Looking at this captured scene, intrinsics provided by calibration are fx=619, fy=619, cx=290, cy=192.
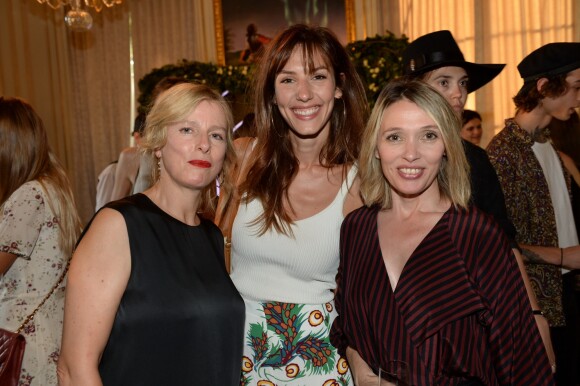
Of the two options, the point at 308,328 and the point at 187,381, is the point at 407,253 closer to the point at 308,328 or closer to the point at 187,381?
the point at 308,328

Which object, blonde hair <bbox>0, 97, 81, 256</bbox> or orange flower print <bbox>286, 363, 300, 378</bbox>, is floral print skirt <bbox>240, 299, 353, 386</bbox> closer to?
orange flower print <bbox>286, 363, 300, 378</bbox>

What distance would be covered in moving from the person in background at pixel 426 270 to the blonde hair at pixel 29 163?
157 centimetres

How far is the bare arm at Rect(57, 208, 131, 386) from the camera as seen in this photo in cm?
179

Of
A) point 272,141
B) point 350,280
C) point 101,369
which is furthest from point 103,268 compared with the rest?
point 272,141

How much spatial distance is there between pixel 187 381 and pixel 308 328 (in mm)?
569

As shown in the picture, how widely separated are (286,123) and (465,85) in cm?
82

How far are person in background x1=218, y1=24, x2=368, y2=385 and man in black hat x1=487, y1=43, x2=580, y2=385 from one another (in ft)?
2.94

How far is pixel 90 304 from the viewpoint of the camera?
1788 millimetres

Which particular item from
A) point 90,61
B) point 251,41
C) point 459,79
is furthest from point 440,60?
point 90,61

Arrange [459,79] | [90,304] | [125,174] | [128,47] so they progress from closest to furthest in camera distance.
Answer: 1. [90,304]
2. [459,79]
3. [125,174]
4. [128,47]

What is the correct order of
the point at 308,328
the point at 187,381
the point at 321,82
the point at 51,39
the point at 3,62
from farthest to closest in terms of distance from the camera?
the point at 51,39, the point at 3,62, the point at 321,82, the point at 308,328, the point at 187,381

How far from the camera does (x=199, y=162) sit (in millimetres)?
2076

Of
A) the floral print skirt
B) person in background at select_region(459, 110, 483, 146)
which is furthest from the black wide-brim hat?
person in background at select_region(459, 110, 483, 146)

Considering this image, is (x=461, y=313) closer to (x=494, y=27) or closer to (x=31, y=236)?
(x=31, y=236)
